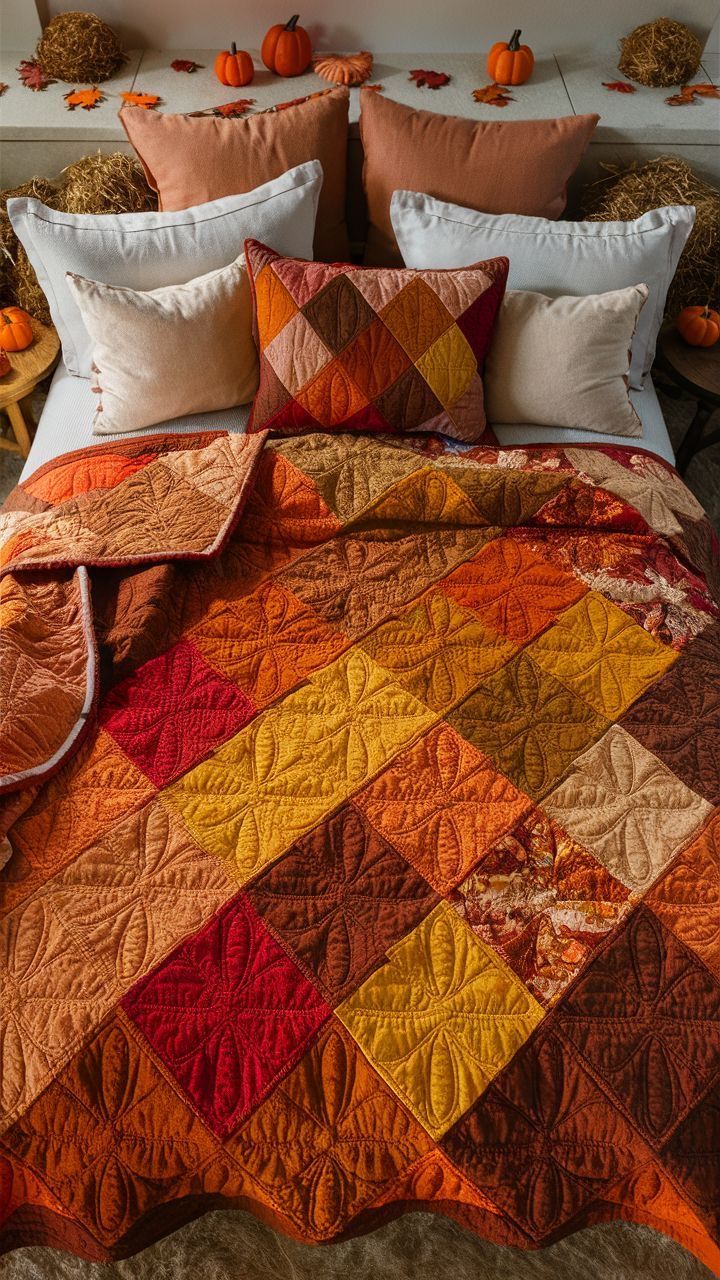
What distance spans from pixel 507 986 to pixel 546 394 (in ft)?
3.93

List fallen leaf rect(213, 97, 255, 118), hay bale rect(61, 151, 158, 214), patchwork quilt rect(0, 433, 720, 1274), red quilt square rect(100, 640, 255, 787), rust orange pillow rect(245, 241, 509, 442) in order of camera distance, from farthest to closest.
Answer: fallen leaf rect(213, 97, 255, 118)
hay bale rect(61, 151, 158, 214)
rust orange pillow rect(245, 241, 509, 442)
red quilt square rect(100, 640, 255, 787)
patchwork quilt rect(0, 433, 720, 1274)

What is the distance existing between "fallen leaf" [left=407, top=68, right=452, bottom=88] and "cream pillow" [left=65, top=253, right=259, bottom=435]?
849 millimetres

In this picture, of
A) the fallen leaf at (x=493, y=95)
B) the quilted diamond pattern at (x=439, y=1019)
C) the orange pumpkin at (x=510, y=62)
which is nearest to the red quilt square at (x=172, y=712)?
the quilted diamond pattern at (x=439, y=1019)

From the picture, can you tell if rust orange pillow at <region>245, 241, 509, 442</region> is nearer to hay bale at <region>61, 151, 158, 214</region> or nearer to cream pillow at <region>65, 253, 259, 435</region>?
cream pillow at <region>65, 253, 259, 435</region>

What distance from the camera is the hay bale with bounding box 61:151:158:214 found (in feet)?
6.29

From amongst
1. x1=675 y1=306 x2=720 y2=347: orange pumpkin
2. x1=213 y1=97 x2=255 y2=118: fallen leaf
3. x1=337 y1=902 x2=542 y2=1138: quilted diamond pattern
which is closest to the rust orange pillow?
x1=213 y1=97 x2=255 y2=118: fallen leaf

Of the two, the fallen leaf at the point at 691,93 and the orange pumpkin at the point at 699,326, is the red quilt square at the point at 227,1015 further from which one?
the fallen leaf at the point at 691,93

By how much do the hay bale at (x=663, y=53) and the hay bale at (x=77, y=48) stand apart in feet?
4.28

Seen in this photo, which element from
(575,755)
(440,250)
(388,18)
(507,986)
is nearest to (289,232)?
(440,250)

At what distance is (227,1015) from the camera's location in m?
1.07

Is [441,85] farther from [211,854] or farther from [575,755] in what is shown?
[211,854]

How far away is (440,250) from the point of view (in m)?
1.82

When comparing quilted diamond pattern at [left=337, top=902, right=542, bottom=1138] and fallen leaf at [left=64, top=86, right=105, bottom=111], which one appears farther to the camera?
fallen leaf at [left=64, top=86, right=105, bottom=111]

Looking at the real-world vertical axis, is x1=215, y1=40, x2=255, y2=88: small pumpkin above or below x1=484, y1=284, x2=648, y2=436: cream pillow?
above
